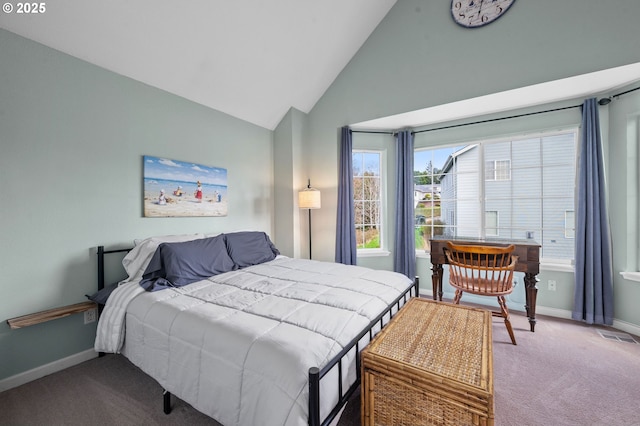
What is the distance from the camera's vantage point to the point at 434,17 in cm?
304

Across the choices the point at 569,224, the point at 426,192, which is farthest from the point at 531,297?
the point at 426,192

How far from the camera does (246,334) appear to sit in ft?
4.06

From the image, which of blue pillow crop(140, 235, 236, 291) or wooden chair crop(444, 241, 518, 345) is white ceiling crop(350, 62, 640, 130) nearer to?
wooden chair crop(444, 241, 518, 345)

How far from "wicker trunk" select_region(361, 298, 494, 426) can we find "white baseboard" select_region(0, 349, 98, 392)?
92.6 inches

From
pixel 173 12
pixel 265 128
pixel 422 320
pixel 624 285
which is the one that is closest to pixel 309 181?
pixel 265 128

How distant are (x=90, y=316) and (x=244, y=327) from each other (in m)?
1.84

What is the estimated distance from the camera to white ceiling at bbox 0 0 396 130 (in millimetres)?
1979

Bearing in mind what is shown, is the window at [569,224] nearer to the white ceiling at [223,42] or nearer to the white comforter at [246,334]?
the white comforter at [246,334]

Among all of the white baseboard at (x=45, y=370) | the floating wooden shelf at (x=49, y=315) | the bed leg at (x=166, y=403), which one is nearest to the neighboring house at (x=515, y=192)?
the bed leg at (x=166, y=403)

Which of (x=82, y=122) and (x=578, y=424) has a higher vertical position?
(x=82, y=122)

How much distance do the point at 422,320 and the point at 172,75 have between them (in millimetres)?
3100

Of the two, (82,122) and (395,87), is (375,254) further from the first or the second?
(82,122)

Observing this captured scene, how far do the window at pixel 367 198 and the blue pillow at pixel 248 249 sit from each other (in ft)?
4.93

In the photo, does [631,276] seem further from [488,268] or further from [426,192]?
[426,192]
